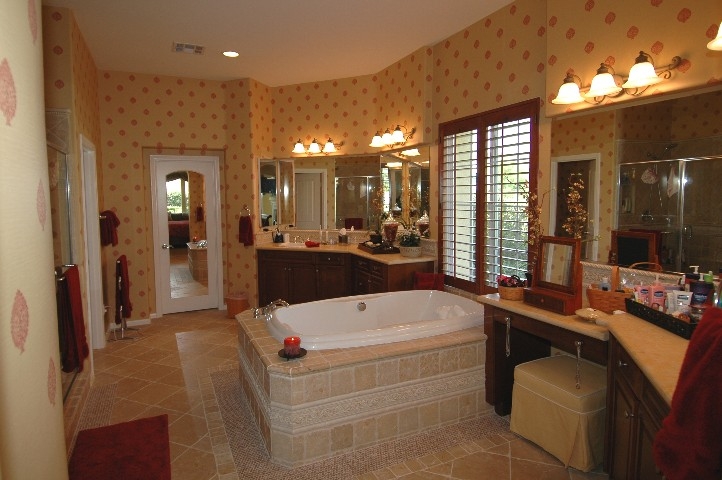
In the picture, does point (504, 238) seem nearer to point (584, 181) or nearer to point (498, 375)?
point (584, 181)

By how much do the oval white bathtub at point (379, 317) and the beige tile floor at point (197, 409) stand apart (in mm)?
756

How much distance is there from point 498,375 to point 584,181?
1451 mm

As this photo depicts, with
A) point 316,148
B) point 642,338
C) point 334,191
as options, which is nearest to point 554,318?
point 642,338

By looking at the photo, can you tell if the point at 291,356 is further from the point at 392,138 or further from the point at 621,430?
the point at 392,138

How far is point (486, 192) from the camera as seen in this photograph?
408cm

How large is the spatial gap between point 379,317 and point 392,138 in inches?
85.3

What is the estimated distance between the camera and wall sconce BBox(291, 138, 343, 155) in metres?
6.10

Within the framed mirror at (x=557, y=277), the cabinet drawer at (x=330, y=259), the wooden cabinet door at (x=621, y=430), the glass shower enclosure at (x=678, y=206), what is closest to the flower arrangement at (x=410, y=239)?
the cabinet drawer at (x=330, y=259)

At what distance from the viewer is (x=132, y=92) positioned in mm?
5695

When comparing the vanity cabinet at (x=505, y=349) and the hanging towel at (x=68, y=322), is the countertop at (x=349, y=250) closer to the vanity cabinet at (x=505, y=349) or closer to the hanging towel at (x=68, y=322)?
the vanity cabinet at (x=505, y=349)

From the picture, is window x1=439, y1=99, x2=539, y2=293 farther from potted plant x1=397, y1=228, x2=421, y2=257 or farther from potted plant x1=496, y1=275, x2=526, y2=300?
potted plant x1=496, y1=275, x2=526, y2=300

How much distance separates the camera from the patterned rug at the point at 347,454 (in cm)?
264

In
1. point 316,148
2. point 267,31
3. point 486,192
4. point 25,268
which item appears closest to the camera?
point 25,268

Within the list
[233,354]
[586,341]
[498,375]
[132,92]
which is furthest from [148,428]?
[132,92]
